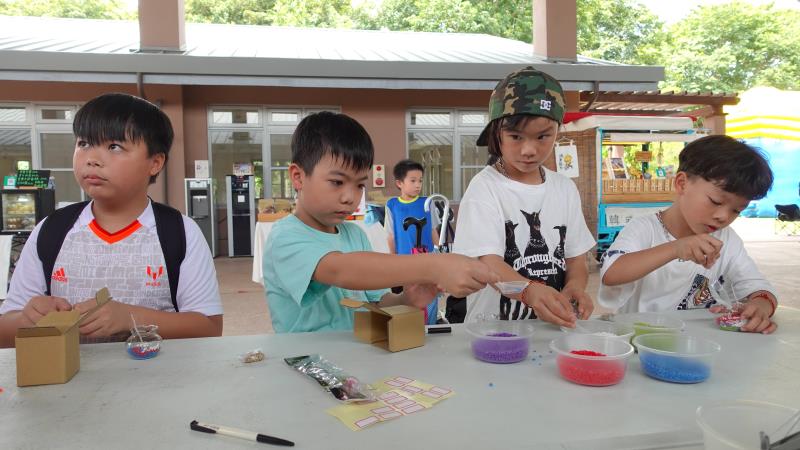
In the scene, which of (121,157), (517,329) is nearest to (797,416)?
(517,329)

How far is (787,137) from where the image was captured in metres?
13.9

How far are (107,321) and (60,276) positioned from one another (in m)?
0.35

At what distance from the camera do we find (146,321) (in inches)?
55.5

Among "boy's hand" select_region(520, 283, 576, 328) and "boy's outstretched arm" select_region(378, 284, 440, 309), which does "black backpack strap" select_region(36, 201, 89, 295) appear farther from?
"boy's hand" select_region(520, 283, 576, 328)

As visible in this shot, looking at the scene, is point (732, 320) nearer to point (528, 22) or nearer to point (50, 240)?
point (50, 240)

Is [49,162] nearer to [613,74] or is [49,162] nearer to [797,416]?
[613,74]

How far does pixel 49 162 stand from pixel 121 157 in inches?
355

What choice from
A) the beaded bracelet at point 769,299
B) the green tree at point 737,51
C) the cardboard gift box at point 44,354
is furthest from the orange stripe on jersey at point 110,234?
the green tree at point 737,51

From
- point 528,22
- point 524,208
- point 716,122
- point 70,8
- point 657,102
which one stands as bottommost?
point 524,208

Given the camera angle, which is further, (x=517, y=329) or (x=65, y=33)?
(x=65, y=33)

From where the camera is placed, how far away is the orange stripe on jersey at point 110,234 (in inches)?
61.3

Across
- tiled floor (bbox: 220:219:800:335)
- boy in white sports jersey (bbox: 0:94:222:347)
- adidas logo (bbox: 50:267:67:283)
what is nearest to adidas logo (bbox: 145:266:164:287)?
boy in white sports jersey (bbox: 0:94:222:347)

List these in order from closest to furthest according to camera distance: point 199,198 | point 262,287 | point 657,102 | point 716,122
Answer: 1. point 262,287
2. point 199,198
3. point 657,102
4. point 716,122

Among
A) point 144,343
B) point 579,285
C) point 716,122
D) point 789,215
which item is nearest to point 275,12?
point 716,122
